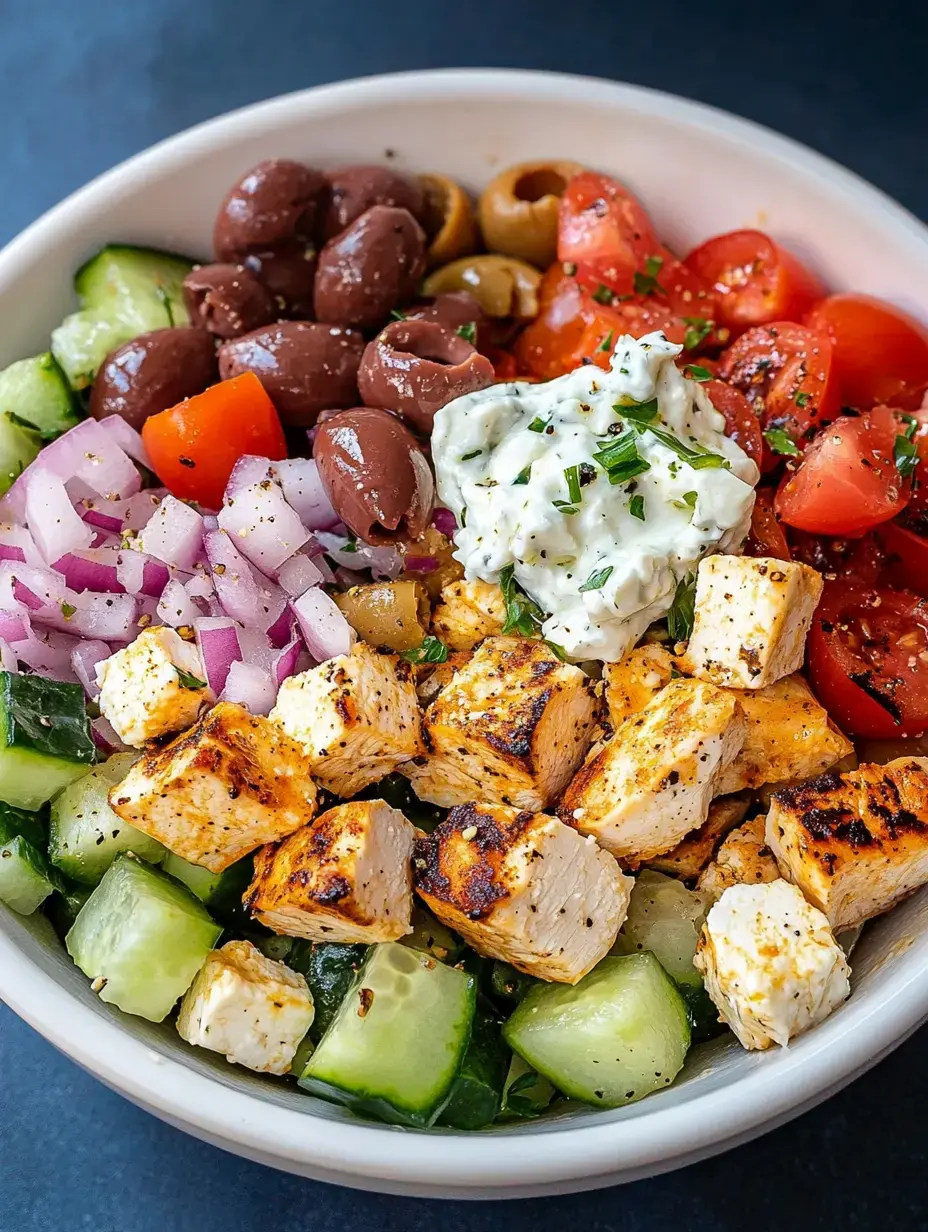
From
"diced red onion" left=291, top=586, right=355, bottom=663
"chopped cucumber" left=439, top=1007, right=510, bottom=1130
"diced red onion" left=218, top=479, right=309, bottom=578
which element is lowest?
"chopped cucumber" left=439, top=1007, right=510, bottom=1130

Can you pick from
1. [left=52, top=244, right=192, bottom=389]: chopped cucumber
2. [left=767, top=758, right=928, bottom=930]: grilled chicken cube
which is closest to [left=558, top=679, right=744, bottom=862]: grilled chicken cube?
[left=767, top=758, right=928, bottom=930]: grilled chicken cube

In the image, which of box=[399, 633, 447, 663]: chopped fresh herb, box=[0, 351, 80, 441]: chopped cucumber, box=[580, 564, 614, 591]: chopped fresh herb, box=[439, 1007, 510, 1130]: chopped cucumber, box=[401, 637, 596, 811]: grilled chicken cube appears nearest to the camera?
box=[439, 1007, 510, 1130]: chopped cucumber

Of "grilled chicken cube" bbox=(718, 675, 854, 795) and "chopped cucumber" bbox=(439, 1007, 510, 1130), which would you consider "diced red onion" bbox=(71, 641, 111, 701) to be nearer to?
"chopped cucumber" bbox=(439, 1007, 510, 1130)

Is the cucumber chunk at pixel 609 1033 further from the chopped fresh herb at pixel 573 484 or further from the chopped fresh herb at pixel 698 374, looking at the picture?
the chopped fresh herb at pixel 698 374

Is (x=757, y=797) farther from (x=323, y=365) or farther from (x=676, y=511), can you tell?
(x=323, y=365)

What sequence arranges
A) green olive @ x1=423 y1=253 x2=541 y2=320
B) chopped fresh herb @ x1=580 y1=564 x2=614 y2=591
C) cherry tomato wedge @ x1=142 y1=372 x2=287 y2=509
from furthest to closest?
green olive @ x1=423 y1=253 x2=541 y2=320, cherry tomato wedge @ x1=142 y1=372 x2=287 y2=509, chopped fresh herb @ x1=580 y1=564 x2=614 y2=591

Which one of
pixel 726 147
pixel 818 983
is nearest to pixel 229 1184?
pixel 818 983
